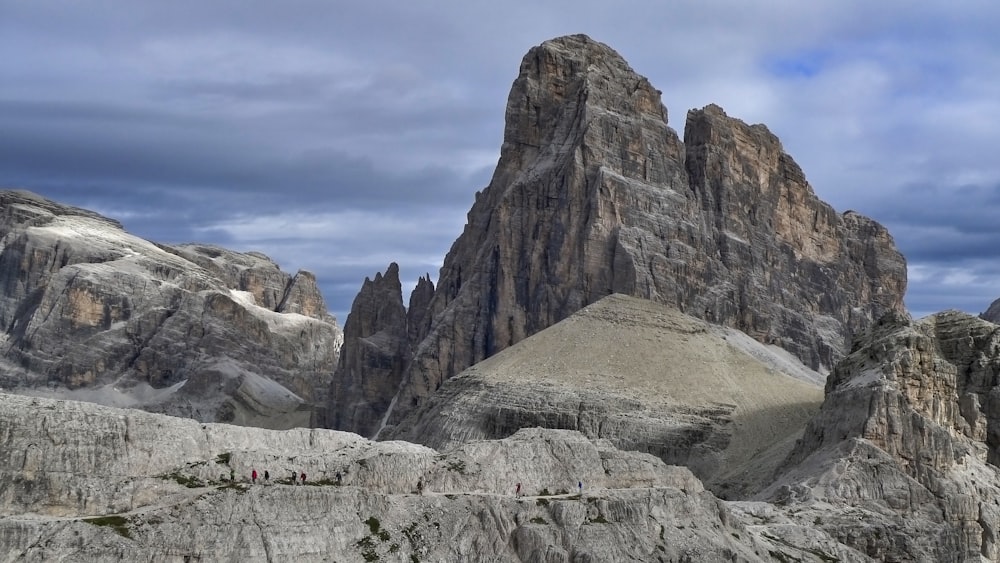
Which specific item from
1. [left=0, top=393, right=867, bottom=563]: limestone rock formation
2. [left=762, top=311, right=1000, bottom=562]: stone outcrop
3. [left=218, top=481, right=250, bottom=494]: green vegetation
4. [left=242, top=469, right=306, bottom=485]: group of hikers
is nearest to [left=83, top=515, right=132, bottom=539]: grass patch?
[left=0, top=393, right=867, bottom=563]: limestone rock formation

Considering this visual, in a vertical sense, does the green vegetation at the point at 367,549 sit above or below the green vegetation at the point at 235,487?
below

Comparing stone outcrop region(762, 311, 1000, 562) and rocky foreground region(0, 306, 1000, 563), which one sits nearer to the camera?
rocky foreground region(0, 306, 1000, 563)

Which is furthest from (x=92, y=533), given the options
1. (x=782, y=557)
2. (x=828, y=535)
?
(x=828, y=535)

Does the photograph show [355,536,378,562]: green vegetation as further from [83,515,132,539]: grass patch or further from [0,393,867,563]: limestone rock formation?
[83,515,132,539]: grass patch

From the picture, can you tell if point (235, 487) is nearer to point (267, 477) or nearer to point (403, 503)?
point (267, 477)

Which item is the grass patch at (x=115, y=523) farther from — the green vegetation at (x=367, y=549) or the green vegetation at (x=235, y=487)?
the green vegetation at (x=367, y=549)

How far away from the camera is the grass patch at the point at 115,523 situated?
88.3 meters

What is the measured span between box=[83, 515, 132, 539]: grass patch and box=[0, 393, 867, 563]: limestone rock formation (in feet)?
0.41

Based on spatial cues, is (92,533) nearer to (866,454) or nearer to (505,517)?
(505,517)

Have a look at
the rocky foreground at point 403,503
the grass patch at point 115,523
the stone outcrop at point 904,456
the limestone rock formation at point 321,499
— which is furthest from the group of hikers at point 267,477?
the stone outcrop at point 904,456

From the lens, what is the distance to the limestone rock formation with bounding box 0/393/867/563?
295 ft

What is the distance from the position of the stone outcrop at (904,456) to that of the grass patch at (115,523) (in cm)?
6607

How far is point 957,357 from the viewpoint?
18738 cm

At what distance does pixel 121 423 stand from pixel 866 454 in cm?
8262
